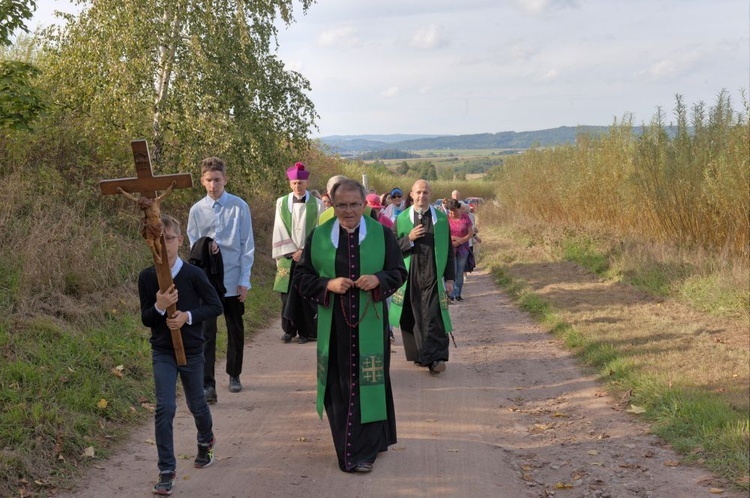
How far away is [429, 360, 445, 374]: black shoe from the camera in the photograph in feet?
29.6

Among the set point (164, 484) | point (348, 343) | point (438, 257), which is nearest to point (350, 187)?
point (348, 343)

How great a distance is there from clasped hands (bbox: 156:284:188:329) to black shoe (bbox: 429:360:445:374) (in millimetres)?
4323

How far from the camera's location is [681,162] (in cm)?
1502

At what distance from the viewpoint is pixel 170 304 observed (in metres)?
5.02

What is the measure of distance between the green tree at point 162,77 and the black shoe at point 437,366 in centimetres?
699

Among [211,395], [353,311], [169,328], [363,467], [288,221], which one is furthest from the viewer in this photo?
[288,221]

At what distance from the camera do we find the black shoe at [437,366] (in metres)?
9.02

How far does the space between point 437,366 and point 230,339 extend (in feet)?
7.75

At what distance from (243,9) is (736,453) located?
12470 mm

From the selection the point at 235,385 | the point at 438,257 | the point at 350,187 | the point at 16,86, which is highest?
the point at 16,86

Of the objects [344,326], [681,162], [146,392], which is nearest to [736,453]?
[344,326]

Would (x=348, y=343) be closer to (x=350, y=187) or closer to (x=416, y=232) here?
(x=350, y=187)

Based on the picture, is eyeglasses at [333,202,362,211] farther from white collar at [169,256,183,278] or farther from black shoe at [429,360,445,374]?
black shoe at [429,360,445,374]

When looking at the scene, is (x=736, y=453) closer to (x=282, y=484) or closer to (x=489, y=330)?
(x=282, y=484)
